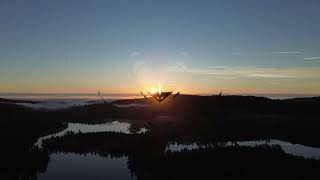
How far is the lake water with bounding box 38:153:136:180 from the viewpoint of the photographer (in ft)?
88.7

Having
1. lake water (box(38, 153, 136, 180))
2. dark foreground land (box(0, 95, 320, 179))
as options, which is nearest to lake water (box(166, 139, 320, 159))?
dark foreground land (box(0, 95, 320, 179))

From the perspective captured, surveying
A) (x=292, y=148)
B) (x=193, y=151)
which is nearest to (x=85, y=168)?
(x=193, y=151)

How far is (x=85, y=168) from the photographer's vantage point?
97.0 ft

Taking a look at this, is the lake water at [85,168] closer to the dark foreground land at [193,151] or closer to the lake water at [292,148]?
the dark foreground land at [193,151]

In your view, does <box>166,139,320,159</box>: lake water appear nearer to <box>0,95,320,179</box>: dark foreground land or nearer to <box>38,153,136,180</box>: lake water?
<box>0,95,320,179</box>: dark foreground land

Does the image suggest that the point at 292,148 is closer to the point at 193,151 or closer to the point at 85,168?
the point at 193,151

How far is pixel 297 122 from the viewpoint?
65.1m

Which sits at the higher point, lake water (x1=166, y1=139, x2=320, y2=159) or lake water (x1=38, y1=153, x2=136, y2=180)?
lake water (x1=166, y1=139, x2=320, y2=159)

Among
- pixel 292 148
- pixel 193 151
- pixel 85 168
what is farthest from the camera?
pixel 292 148

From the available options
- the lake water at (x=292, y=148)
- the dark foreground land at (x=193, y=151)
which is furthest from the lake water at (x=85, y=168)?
the lake water at (x=292, y=148)

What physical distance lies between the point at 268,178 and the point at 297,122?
142 ft

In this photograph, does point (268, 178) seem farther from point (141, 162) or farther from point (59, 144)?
point (59, 144)

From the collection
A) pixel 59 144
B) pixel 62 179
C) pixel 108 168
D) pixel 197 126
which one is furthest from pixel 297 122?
pixel 62 179

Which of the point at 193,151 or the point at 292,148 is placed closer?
the point at 193,151
